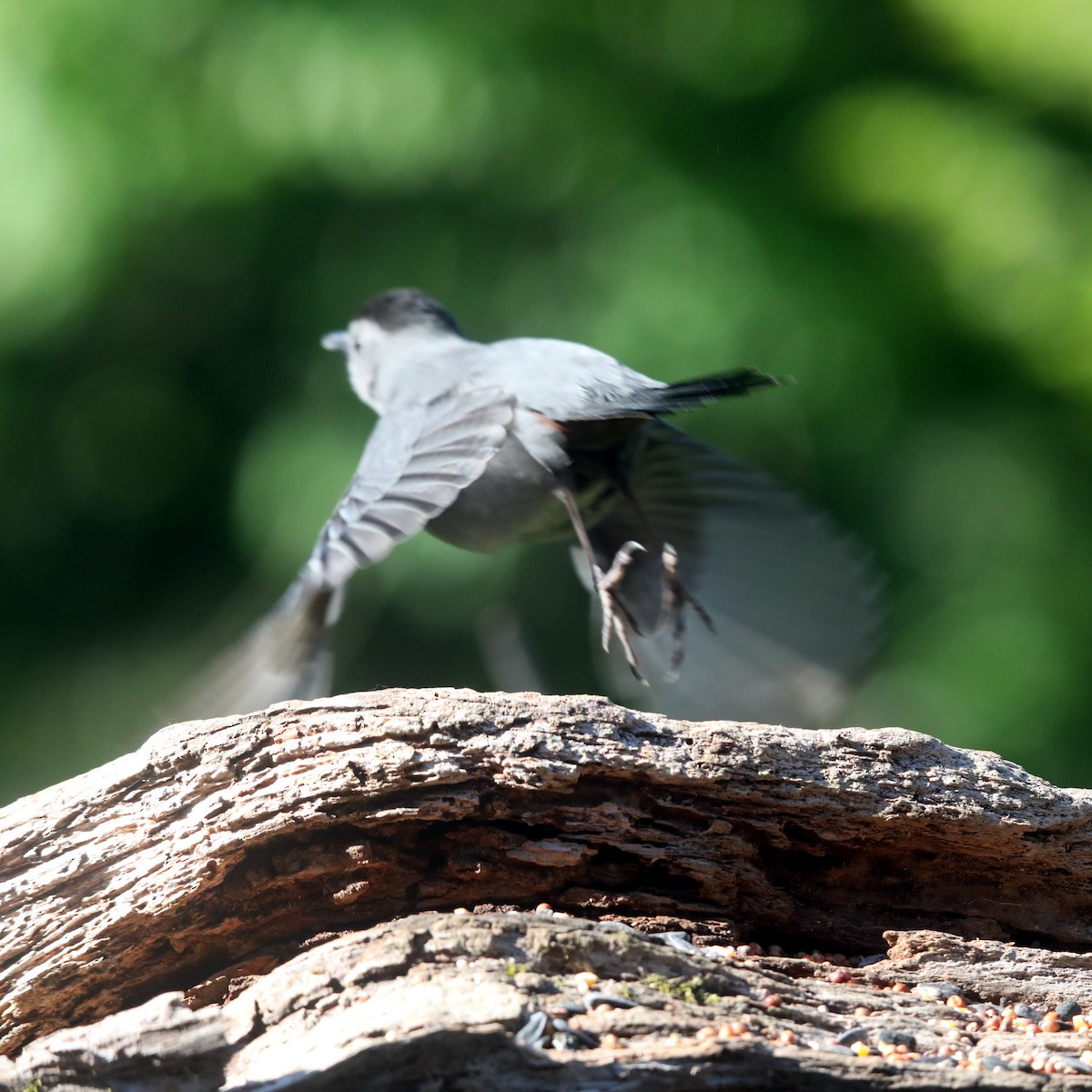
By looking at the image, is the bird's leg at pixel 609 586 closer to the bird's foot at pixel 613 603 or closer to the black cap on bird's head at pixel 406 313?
the bird's foot at pixel 613 603

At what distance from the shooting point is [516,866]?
181 cm

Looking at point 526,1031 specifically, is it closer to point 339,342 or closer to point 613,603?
point 613,603

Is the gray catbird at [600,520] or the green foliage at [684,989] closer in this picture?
the green foliage at [684,989]

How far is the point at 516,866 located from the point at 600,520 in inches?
33.1

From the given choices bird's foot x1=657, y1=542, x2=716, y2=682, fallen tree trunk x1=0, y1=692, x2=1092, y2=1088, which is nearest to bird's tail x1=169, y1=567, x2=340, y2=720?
fallen tree trunk x1=0, y1=692, x2=1092, y2=1088

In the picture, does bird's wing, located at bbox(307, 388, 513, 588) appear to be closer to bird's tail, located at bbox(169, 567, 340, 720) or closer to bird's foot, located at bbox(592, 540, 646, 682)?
bird's tail, located at bbox(169, 567, 340, 720)

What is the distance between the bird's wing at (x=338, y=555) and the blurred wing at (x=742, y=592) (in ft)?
1.41

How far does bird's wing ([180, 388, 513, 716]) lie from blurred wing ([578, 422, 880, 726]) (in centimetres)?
43

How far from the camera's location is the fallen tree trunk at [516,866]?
160 centimetres

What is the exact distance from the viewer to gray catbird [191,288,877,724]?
2.13m

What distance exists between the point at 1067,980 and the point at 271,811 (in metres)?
1.05

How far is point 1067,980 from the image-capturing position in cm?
187

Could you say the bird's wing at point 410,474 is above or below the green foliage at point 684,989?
above

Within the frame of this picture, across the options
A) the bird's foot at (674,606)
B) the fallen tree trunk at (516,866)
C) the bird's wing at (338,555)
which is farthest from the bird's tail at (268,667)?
the bird's foot at (674,606)
